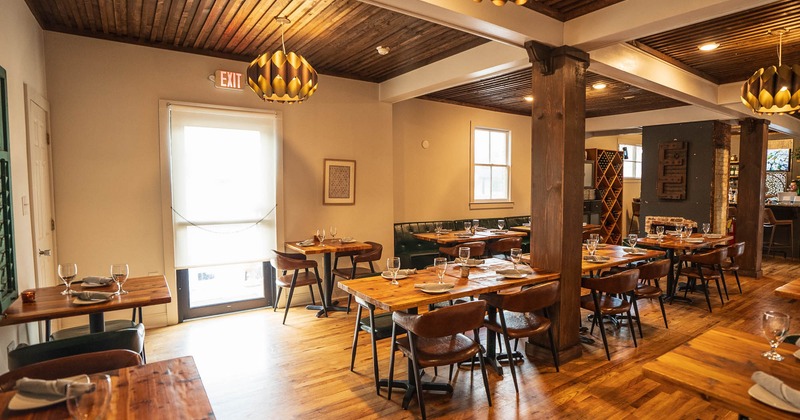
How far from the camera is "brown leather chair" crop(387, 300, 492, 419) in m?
2.45

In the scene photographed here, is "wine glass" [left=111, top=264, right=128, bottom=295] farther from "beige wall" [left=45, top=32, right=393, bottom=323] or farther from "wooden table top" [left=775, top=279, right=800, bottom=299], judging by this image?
"wooden table top" [left=775, top=279, right=800, bottom=299]

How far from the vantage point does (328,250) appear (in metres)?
4.79

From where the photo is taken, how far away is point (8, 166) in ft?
8.54

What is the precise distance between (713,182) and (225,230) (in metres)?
7.79

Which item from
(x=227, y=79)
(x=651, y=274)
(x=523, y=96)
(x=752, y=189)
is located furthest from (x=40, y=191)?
(x=752, y=189)

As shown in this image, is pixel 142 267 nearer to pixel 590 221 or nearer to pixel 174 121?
pixel 174 121

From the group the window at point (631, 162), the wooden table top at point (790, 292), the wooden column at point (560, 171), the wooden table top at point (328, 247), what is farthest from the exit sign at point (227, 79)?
the window at point (631, 162)

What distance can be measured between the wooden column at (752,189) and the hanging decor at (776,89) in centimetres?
374

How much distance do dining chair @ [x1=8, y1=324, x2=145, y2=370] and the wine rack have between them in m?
9.25

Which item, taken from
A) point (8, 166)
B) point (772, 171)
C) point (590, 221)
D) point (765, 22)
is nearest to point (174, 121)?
point (8, 166)

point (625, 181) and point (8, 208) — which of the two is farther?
point (625, 181)

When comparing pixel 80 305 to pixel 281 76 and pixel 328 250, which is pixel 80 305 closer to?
pixel 281 76

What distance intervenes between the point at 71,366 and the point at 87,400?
731mm

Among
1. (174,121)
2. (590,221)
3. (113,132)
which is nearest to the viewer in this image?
(113,132)
